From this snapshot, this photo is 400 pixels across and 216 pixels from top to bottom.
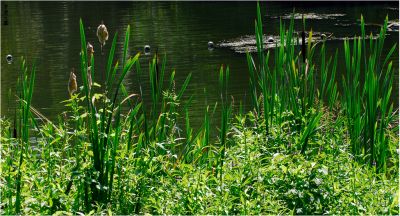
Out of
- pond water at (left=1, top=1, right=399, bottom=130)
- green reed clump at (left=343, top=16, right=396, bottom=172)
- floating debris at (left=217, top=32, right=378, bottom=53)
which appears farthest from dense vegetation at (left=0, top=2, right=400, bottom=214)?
floating debris at (left=217, top=32, right=378, bottom=53)

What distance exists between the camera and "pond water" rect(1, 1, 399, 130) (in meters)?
12.9

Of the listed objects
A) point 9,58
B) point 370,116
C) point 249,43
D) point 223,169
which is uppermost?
point 370,116

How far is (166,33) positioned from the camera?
20859 mm

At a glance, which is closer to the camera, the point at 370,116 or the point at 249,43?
the point at 370,116

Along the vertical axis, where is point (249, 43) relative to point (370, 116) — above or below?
below

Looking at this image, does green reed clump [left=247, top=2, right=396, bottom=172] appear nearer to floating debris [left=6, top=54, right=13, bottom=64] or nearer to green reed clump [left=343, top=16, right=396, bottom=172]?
green reed clump [left=343, top=16, right=396, bottom=172]

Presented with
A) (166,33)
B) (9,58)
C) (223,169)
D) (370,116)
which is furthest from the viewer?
(166,33)

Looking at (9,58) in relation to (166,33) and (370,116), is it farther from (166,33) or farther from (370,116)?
(370,116)

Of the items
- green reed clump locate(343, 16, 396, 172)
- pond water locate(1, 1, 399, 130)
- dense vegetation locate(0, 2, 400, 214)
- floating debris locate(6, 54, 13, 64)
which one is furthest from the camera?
floating debris locate(6, 54, 13, 64)

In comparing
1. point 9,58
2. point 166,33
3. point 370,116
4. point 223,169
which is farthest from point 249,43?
point 223,169

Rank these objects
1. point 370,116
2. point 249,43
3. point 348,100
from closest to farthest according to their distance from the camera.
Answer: point 370,116 < point 348,100 < point 249,43

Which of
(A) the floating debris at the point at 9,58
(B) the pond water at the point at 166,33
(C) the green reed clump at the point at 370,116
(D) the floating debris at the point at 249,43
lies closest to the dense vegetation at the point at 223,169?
(C) the green reed clump at the point at 370,116

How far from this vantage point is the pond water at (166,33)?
12883mm

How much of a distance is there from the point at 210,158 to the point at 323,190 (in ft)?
2.72
